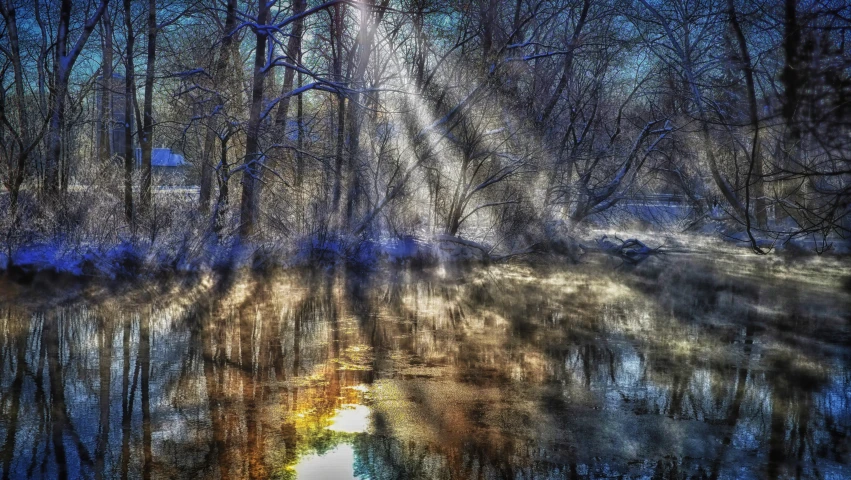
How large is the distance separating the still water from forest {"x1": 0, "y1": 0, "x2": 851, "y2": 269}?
2.98 meters

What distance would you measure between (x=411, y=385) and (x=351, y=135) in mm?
12756

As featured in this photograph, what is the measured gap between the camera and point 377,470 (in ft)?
18.5

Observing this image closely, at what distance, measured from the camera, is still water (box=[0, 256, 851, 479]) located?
5.83 m

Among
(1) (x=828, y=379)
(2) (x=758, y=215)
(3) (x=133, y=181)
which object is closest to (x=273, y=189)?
(3) (x=133, y=181)

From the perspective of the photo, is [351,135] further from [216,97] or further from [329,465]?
[329,465]

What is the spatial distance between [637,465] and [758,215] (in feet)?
76.0

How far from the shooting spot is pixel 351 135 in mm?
19750

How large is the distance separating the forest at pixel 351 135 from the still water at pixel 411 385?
2979mm

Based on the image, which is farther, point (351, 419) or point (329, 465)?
point (351, 419)

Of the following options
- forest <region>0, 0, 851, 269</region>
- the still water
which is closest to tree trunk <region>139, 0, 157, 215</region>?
forest <region>0, 0, 851, 269</region>

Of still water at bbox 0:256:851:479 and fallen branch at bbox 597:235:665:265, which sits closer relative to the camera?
still water at bbox 0:256:851:479

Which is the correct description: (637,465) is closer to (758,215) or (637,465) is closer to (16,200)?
(16,200)

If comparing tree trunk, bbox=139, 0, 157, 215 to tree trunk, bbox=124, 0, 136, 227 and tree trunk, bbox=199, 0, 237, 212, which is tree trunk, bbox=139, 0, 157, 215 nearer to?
tree trunk, bbox=124, 0, 136, 227

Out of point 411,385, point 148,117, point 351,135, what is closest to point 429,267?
point 351,135
